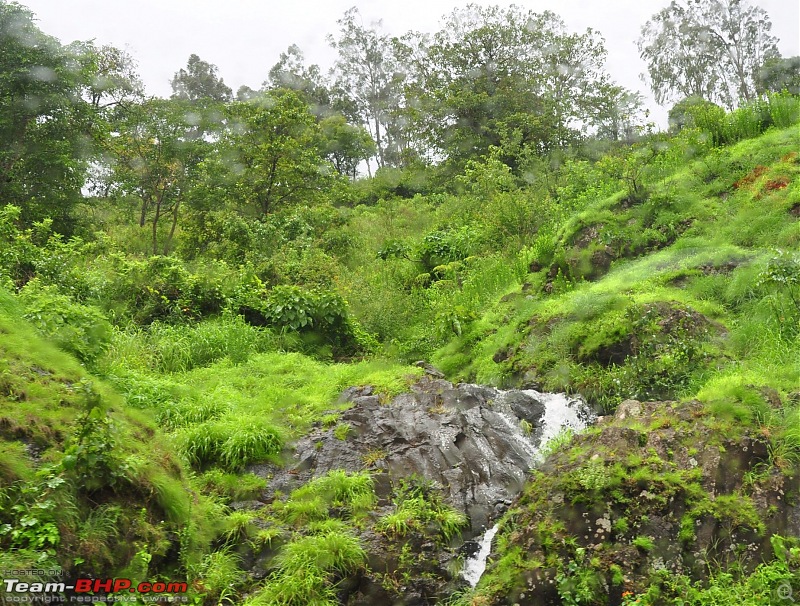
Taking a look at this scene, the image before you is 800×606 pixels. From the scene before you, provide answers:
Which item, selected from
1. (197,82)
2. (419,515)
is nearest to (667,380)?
(419,515)

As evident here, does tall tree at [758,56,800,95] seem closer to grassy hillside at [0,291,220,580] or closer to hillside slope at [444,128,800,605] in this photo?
hillside slope at [444,128,800,605]

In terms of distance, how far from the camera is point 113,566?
13.6 feet

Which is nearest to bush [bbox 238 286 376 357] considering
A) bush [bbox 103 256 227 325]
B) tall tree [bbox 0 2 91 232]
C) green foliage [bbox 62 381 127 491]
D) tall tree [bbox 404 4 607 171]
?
bush [bbox 103 256 227 325]

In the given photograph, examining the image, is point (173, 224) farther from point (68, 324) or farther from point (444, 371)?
point (68, 324)

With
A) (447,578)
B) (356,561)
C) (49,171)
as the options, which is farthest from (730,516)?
(49,171)

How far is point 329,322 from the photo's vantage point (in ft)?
37.0

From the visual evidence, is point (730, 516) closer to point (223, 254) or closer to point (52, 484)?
point (52, 484)

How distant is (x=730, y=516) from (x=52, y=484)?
5239 mm

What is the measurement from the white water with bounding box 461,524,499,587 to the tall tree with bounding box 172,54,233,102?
40.6 m

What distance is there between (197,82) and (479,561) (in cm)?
4215

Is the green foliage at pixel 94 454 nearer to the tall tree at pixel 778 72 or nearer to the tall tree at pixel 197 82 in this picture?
the tall tree at pixel 778 72

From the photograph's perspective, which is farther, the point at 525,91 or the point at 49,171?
the point at 525,91

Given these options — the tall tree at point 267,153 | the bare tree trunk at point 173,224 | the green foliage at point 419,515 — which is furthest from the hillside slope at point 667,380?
the bare tree trunk at point 173,224

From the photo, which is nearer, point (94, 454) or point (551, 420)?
point (94, 454)
